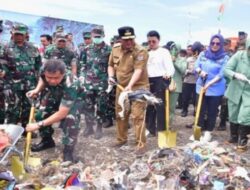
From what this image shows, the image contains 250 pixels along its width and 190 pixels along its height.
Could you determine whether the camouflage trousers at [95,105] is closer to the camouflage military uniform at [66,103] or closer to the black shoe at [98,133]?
the black shoe at [98,133]

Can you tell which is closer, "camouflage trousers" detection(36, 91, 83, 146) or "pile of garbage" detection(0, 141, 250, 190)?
"pile of garbage" detection(0, 141, 250, 190)

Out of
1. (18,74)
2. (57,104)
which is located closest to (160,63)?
(57,104)

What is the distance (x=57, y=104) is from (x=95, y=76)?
1.73m

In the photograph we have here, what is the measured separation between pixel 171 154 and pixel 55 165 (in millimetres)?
1357

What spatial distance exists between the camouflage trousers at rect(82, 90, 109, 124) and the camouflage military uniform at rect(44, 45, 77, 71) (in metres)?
0.58

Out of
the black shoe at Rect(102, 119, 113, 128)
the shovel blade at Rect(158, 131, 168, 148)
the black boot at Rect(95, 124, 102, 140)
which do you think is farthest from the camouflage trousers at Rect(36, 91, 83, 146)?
the black shoe at Rect(102, 119, 113, 128)

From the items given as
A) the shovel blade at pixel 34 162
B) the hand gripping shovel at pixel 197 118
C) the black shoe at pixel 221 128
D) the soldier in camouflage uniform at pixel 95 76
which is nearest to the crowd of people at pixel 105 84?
the soldier in camouflage uniform at pixel 95 76

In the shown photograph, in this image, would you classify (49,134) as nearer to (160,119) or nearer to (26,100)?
(26,100)

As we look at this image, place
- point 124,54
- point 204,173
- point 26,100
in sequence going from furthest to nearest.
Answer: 1. point 26,100
2. point 124,54
3. point 204,173

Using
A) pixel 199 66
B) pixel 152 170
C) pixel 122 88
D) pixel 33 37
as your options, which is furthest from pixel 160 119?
pixel 33 37

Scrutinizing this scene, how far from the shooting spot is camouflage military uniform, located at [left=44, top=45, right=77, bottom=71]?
23.4 feet

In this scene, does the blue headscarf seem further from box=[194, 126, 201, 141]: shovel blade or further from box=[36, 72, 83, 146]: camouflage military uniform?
box=[36, 72, 83, 146]: camouflage military uniform

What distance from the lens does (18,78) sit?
645 centimetres

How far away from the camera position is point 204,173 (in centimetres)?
456
